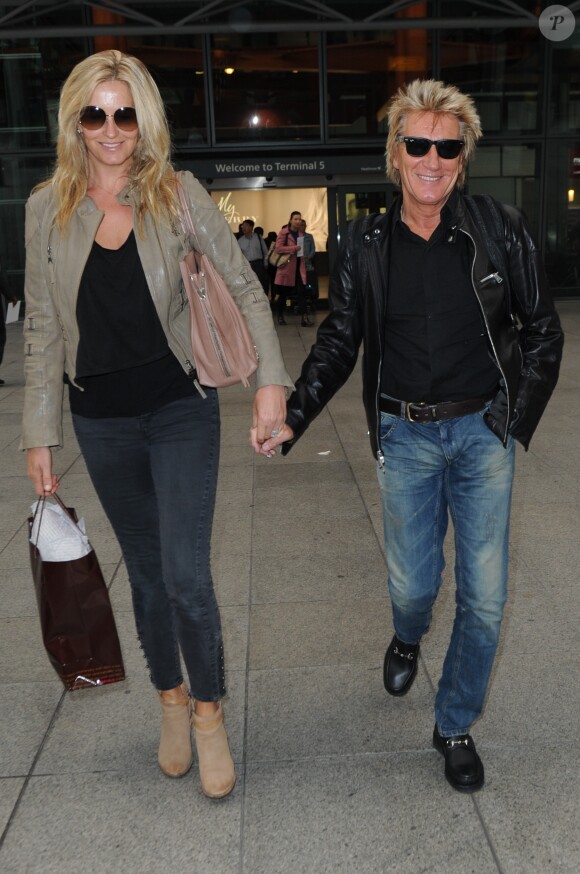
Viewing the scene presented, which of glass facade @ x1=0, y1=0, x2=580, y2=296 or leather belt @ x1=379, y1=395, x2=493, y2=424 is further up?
glass facade @ x1=0, y1=0, x2=580, y2=296

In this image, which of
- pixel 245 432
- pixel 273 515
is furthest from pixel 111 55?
pixel 245 432

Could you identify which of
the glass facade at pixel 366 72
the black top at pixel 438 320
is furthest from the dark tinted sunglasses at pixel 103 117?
the glass facade at pixel 366 72

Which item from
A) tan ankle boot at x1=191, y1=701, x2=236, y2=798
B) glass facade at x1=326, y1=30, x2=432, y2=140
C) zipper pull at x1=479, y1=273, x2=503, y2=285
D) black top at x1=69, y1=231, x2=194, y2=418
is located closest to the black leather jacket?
zipper pull at x1=479, y1=273, x2=503, y2=285

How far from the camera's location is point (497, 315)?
2.90 metres

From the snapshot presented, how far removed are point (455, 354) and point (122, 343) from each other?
3.37ft

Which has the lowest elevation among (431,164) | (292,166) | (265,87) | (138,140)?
(292,166)

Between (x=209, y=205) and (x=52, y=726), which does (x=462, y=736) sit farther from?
(x=209, y=205)

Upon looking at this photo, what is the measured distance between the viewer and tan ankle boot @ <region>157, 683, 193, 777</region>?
3.08 meters

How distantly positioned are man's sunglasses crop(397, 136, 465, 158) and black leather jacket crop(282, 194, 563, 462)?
152 mm

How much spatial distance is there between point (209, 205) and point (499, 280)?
3.00ft

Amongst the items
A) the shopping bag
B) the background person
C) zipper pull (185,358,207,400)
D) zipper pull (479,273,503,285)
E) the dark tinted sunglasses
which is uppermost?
the dark tinted sunglasses

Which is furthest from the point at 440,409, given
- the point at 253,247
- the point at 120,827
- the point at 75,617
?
the point at 253,247

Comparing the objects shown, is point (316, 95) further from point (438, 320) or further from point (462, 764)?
point (462, 764)

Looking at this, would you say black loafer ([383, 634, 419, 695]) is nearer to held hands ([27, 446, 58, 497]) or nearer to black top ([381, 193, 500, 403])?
black top ([381, 193, 500, 403])
